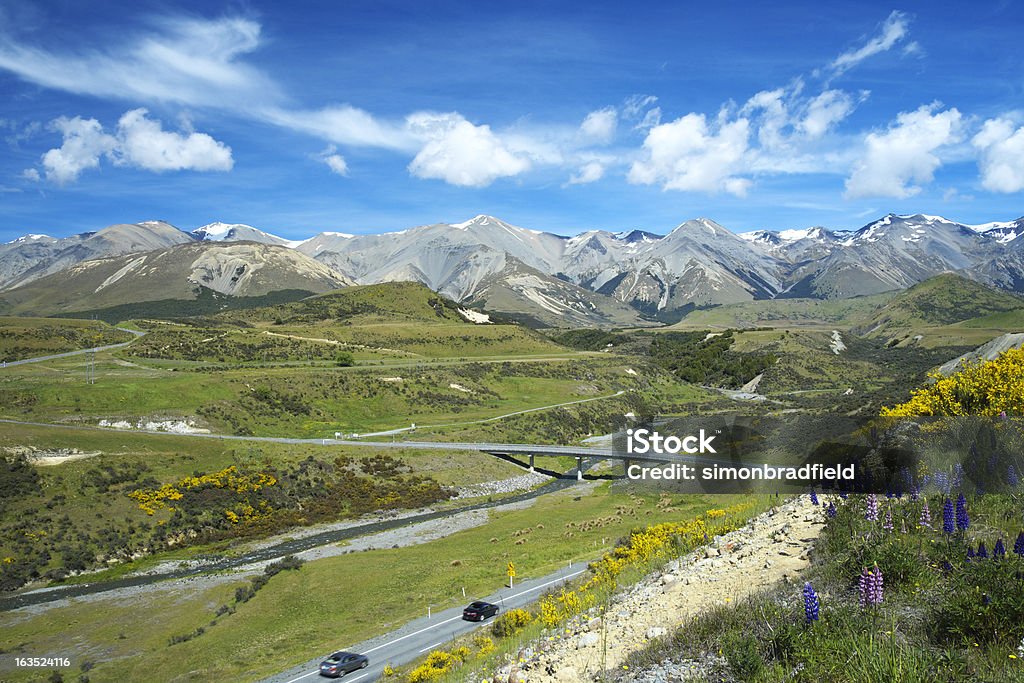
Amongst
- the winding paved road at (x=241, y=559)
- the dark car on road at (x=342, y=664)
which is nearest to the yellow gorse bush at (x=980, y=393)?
the dark car on road at (x=342, y=664)

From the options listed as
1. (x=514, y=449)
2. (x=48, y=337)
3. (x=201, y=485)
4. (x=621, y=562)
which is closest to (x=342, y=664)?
(x=621, y=562)

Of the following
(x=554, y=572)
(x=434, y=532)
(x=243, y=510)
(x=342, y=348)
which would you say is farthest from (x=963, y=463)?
(x=342, y=348)

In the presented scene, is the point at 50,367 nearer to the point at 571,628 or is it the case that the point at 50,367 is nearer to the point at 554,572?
the point at 554,572

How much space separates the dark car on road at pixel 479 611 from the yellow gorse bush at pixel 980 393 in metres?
22.2

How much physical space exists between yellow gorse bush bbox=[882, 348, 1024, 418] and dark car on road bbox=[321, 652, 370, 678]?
27950 mm

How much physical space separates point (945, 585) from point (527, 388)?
133 meters

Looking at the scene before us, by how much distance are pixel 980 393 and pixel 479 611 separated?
2710cm

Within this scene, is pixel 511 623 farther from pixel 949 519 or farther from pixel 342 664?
pixel 949 519

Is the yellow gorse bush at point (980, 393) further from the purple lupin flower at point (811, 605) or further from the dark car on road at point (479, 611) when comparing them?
the purple lupin flower at point (811, 605)

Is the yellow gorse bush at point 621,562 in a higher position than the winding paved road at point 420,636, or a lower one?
higher

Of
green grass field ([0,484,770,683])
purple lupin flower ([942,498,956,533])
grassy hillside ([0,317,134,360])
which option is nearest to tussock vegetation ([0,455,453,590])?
green grass field ([0,484,770,683])

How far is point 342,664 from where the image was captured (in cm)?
2716

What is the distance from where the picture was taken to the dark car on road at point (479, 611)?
30894 millimetres

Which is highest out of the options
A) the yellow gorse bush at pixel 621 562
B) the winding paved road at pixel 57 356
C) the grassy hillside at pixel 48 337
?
the grassy hillside at pixel 48 337
